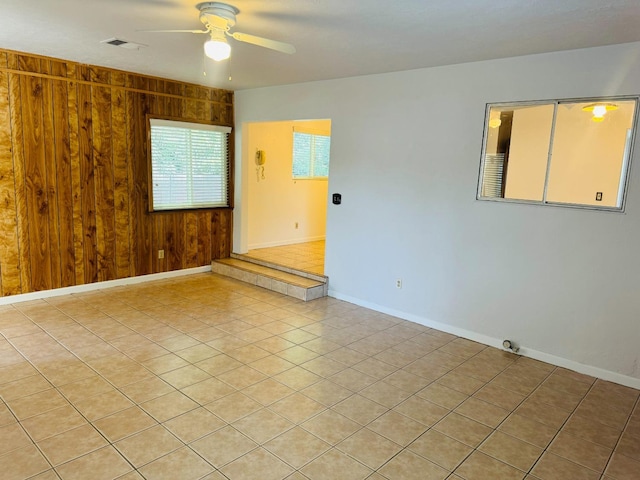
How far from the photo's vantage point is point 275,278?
17.6ft

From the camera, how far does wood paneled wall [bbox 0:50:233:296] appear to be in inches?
171

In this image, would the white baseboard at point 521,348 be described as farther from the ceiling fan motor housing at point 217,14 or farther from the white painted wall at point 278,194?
the ceiling fan motor housing at point 217,14

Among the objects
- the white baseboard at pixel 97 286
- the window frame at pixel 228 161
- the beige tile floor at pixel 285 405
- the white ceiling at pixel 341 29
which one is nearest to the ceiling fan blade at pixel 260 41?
the white ceiling at pixel 341 29

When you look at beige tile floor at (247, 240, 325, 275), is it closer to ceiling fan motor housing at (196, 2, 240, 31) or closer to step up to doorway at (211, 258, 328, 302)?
step up to doorway at (211, 258, 328, 302)

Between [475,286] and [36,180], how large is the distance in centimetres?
460

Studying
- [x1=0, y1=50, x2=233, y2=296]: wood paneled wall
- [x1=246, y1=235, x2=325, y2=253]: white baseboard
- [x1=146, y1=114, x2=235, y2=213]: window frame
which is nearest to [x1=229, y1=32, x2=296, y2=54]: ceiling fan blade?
[x1=0, y1=50, x2=233, y2=296]: wood paneled wall

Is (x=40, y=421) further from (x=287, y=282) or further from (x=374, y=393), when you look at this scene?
(x=287, y=282)

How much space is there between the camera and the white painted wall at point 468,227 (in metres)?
3.25

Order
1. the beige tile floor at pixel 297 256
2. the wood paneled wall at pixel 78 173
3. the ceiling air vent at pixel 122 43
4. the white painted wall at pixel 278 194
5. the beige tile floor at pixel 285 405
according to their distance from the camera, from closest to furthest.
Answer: the beige tile floor at pixel 285 405
the ceiling air vent at pixel 122 43
the wood paneled wall at pixel 78 173
the beige tile floor at pixel 297 256
the white painted wall at pixel 278 194

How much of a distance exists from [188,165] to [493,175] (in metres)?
3.87

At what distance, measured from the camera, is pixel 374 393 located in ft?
9.88

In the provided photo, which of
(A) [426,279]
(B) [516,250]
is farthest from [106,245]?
(B) [516,250]

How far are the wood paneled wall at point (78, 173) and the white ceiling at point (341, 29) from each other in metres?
0.45

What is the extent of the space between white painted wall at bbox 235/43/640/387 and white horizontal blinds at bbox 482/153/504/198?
0.09 m
